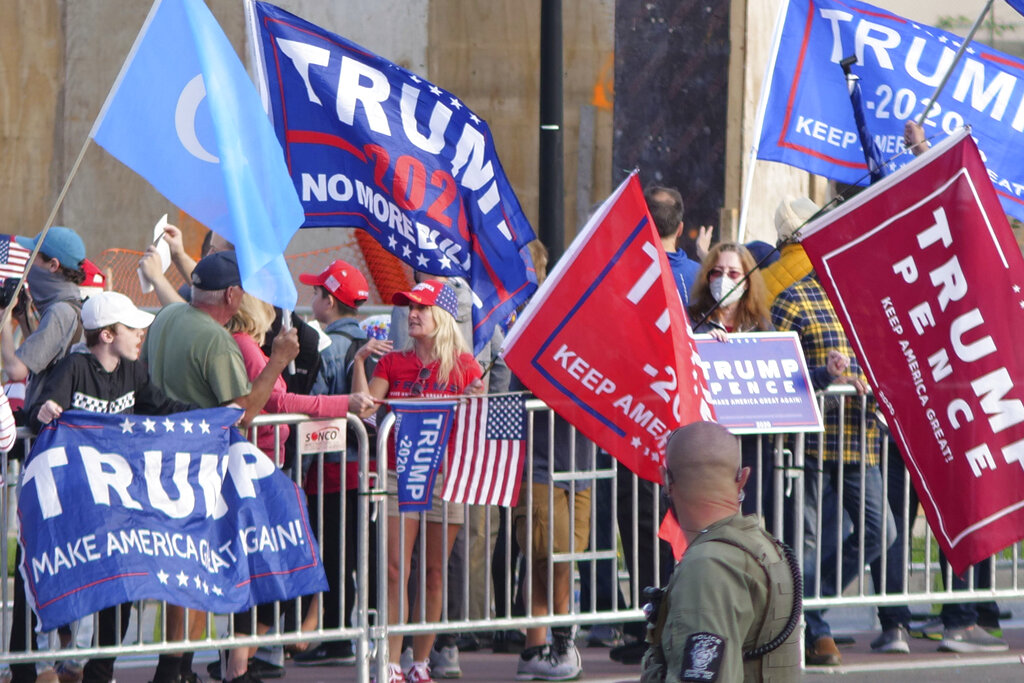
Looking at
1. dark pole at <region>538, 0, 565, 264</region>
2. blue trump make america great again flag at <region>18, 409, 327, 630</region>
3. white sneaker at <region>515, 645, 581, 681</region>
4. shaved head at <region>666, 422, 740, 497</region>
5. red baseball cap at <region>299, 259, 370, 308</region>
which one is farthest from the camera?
dark pole at <region>538, 0, 565, 264</region>

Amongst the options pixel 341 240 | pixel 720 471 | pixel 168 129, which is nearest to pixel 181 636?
pixel 168 129

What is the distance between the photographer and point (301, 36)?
702cm

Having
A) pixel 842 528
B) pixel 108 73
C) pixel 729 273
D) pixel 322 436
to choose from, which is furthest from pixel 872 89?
pixel 108 73

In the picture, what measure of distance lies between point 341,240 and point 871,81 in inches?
237

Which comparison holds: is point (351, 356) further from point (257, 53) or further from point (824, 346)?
point (824, 346)

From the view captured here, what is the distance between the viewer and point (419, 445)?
24.3ft

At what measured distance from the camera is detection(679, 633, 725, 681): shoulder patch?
12.1ft

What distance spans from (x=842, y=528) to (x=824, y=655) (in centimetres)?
62

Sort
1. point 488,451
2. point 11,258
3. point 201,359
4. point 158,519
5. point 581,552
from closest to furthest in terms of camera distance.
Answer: point 158,519, point 201,359, point 488,451, point 581,552, point 11,258

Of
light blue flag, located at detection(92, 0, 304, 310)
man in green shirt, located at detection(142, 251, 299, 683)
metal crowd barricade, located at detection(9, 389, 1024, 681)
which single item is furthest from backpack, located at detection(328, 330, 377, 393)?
light blue flag, located at detection(92, 0, 304, 310)

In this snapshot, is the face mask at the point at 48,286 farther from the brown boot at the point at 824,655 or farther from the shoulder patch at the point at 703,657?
the shoulder patch at the point at 703,657

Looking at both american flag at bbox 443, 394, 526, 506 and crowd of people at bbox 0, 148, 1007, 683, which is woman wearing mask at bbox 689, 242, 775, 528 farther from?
american flag at bbox 443, 394, 526, 506

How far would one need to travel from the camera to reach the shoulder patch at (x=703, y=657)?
3680 mm

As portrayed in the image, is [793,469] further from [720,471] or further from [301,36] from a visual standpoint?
[720,471]
